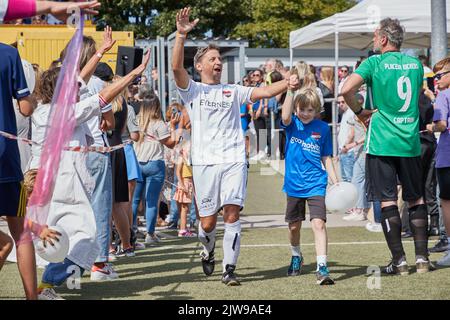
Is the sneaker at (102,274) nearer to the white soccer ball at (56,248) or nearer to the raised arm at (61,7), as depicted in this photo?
the white soccer ball at (56,248)

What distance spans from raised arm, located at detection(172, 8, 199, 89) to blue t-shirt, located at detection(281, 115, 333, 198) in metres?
1.07

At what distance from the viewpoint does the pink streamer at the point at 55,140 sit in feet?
17.7

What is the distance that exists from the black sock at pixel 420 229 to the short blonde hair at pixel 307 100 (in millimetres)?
1359

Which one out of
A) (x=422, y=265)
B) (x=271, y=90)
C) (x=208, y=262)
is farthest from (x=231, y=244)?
(x=422, y=265)

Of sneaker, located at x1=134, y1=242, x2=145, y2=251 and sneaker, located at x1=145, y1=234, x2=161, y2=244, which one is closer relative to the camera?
sneaker, located at x1=134, y1=242, x2=145, y2=251

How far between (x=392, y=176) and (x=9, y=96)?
3.79 metres

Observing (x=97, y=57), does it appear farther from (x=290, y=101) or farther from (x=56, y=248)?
(x=290, y=101)

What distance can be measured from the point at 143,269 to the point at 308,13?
4491cm

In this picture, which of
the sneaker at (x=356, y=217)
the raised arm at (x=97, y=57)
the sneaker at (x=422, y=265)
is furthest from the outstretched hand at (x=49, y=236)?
the sneaker at (x=356, y=217)

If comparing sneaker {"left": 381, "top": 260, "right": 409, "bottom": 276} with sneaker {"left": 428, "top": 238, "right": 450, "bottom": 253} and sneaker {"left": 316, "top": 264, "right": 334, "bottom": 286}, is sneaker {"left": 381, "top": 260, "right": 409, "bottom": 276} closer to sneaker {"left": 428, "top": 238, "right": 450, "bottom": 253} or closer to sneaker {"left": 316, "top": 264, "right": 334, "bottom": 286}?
sneaker {"left": 316, "top": 264, "right": 334, "bottom": 286}

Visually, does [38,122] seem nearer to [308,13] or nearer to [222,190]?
[222,190]

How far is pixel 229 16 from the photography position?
50.1m

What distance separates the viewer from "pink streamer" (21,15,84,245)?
5.39 meters

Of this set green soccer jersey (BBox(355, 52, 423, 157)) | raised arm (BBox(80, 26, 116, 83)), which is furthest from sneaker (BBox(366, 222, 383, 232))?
raised arm (BBox(80, 26, 116, 83))
